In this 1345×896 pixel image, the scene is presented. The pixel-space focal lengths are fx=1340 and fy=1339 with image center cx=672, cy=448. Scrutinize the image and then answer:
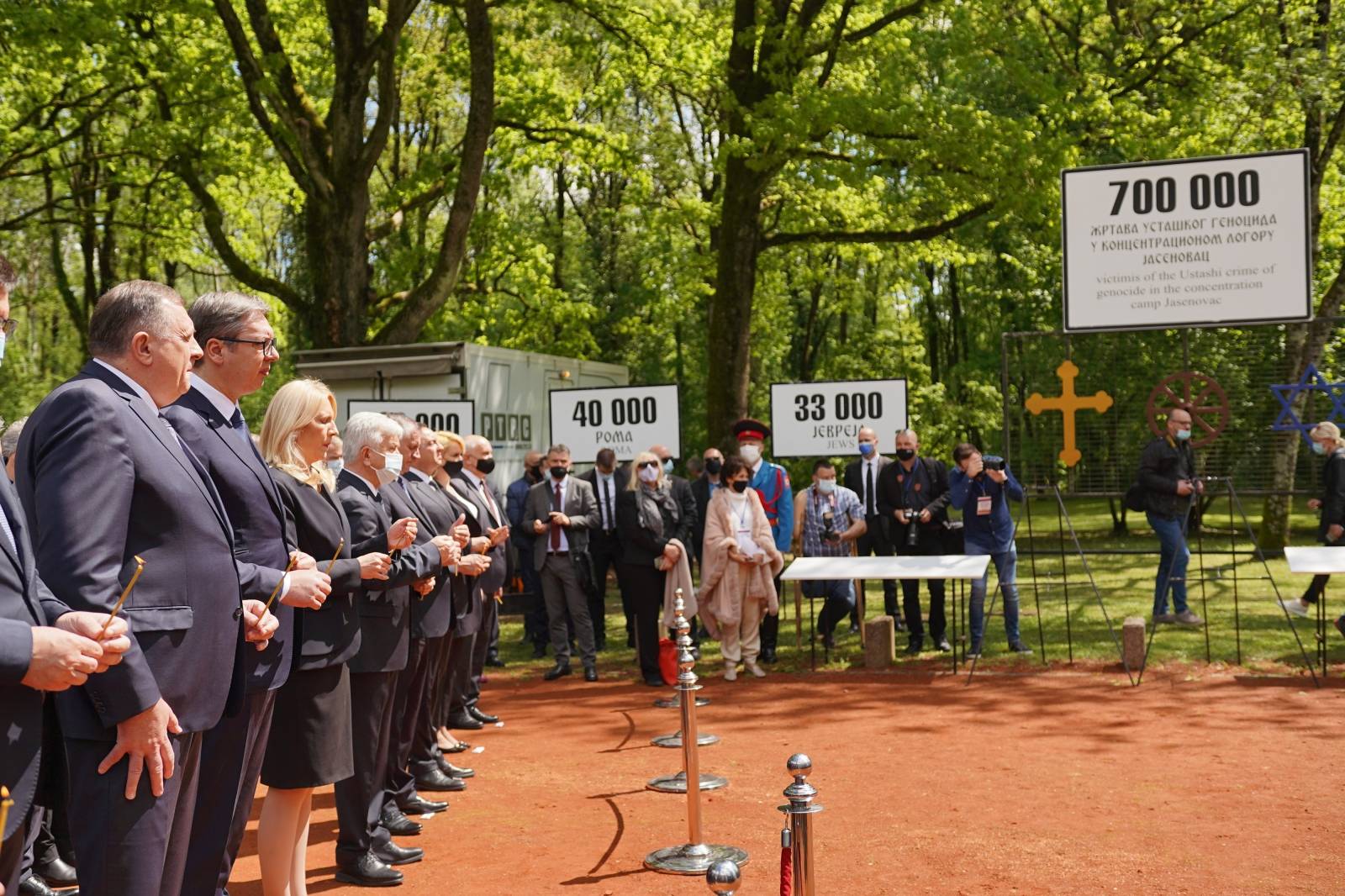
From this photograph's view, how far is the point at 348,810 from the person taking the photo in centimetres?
625

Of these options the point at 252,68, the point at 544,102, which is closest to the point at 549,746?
the point at 252,68

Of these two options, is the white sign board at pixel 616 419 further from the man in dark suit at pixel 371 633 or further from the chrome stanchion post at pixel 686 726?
the man in dark suit at pixel 371 633

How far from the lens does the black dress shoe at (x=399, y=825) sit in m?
7.21

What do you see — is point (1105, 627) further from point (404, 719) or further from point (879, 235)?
point (404, 719)

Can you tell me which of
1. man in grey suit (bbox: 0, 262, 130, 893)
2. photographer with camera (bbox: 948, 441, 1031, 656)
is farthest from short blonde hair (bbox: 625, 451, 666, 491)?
man in grey suit (bbox: 0, 262, 130, 893)

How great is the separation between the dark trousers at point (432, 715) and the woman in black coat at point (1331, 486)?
9011 millimetres

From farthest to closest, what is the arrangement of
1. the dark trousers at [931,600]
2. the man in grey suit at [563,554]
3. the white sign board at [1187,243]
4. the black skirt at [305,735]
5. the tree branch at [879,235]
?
1. the tree branch at [879,235]
2. the dark trousers at [931,600]
3. the white sign board at [1187,243]
4. the man in grey suit at [563,554]
5. the black skirt at [305,735]

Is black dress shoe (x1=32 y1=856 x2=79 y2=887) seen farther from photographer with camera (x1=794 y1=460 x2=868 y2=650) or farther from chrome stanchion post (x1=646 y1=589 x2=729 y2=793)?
photographer with camera (x1=794 y1=460 x2=868 y2=650)

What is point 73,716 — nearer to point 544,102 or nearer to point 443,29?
point 544,102

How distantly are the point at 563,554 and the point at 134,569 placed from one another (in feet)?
31.7

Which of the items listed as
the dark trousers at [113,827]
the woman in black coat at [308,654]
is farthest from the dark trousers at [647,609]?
the dark trousers at [113,827]

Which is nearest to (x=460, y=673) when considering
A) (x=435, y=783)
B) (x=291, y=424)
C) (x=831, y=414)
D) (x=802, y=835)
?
(x=435, y=783)

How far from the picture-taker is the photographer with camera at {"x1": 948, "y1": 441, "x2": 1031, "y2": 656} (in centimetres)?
1334

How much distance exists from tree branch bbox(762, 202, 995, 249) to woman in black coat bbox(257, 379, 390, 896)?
54.2ft
